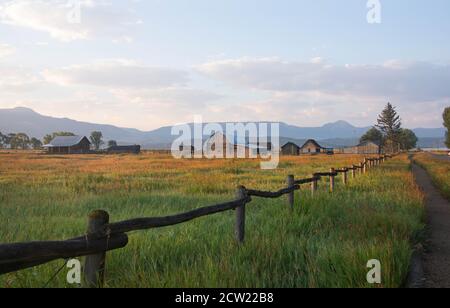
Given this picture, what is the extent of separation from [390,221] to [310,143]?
108 metres

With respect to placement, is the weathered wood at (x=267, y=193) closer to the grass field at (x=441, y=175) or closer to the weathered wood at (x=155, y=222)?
the weathered wood at (x=155, y=222)

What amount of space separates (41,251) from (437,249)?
6.67 metres

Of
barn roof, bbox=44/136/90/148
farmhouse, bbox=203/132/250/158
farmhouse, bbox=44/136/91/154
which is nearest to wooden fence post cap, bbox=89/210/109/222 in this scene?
farmhouse, bbox=203/132/250/158

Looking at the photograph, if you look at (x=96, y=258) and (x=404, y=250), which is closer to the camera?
(x=96, y=258)

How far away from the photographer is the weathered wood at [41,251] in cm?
316

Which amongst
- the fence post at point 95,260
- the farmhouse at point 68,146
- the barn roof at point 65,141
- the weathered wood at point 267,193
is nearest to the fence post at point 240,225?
the weathered wood at point 267,193

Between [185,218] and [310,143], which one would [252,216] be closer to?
[185,218]

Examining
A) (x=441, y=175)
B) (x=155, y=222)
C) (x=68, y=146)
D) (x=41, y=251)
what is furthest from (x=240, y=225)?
(x=68, y=146)

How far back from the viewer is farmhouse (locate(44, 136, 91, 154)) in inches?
3383

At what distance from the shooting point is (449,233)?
28.7ft

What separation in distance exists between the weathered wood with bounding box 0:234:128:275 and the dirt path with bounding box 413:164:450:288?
362cm

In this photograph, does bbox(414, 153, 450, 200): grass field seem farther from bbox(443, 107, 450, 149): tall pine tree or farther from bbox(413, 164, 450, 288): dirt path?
bbox(443, 107, 450, 149): tall pine tree

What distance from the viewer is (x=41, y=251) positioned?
3.34 m
